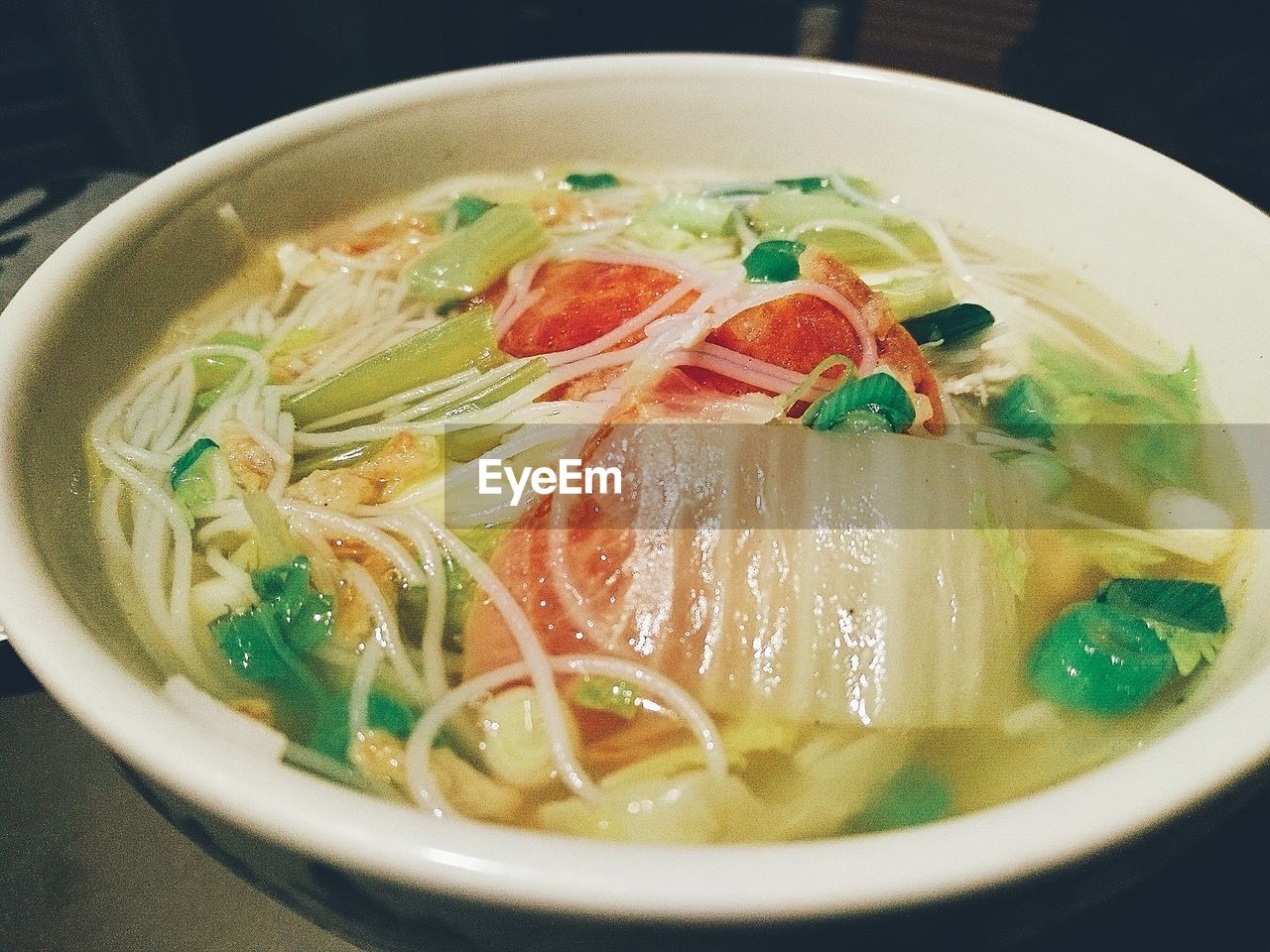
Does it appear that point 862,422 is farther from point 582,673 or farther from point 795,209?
point 795,209

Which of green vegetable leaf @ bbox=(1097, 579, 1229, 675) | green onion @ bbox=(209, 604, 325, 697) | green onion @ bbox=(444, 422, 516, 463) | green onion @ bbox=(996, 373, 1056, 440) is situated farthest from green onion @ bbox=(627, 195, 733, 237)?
green onion @ bbox=(209, 604, 325, 697)

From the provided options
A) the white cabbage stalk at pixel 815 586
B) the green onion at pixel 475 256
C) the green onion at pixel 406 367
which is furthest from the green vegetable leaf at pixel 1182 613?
the green onion at pixel 475 256

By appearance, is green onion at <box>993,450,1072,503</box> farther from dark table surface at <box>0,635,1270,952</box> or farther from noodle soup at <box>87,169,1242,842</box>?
dark table surface at <box>0,635,1270,952</box>

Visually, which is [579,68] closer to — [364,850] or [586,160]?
[586,160]

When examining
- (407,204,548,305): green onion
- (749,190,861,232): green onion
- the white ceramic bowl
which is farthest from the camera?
(749,190,861,232): green onion

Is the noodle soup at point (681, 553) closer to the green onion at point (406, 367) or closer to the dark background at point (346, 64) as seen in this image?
the green onion at point (406, 367)

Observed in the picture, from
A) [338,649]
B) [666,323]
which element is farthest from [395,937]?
[666,323]
